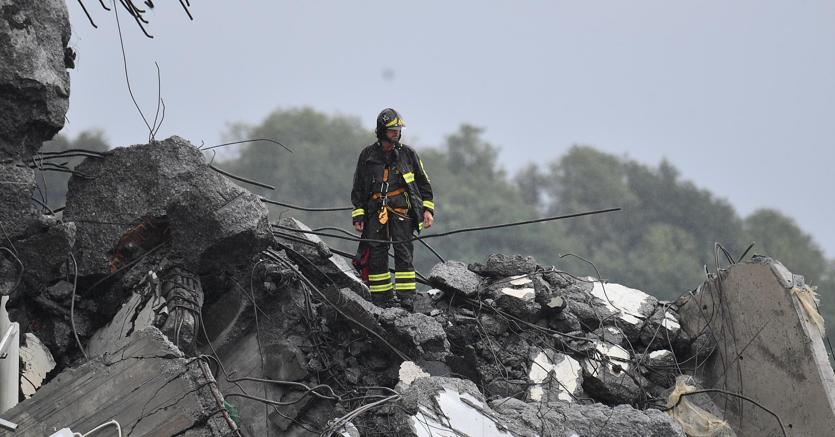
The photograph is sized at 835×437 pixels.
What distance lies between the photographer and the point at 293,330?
7922 millimetres

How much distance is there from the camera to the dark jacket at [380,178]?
31.1 feet

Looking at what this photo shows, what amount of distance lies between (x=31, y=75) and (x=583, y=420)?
3.94 metres

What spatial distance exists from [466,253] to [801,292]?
35.0 meters

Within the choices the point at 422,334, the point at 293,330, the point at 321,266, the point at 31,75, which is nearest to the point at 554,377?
the point at 422,334

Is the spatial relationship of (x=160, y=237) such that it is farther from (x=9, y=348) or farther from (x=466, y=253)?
(x=466, y=253)

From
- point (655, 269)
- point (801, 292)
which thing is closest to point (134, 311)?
point (801, 292)

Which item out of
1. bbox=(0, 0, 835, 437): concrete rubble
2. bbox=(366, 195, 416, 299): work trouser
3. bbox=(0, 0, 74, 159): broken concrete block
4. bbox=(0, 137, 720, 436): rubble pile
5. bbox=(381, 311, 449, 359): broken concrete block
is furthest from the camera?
bbox=(366, 195, 416, 299): work trouser

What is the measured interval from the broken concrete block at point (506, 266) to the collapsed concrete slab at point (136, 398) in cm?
379

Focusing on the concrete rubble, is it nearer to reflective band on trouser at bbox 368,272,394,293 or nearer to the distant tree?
reflective band on trouser at bbox 368,272,394,293

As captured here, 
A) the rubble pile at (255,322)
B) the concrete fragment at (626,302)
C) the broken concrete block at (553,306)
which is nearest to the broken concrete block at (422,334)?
Result: the rubble pile at (255,322)

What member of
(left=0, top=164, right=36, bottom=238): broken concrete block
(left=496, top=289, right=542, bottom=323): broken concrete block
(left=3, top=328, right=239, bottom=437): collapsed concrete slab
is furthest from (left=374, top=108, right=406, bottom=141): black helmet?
(left=3, top=328, right=239, bottom=437): collapsed concrete slab

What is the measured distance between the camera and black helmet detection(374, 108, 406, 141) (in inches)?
368

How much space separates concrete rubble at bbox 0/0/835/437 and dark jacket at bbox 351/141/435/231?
62 cm

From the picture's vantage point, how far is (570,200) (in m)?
64.1
